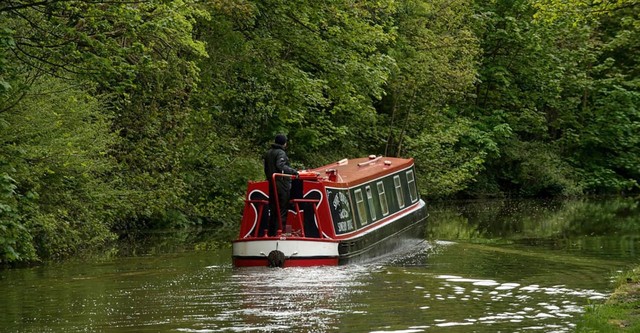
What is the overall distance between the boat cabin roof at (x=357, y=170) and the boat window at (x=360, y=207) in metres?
0.20

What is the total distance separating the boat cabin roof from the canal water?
171 centimetres

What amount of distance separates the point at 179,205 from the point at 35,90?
941 cm

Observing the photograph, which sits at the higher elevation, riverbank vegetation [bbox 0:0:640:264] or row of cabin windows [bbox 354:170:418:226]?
riverbank vegetation [bbox 0:0:640:264]

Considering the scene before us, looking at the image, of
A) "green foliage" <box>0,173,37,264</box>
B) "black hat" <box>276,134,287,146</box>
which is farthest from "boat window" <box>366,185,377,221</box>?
"green foliage" <box>0,173,37,264</box>

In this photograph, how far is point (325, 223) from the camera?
813 inches

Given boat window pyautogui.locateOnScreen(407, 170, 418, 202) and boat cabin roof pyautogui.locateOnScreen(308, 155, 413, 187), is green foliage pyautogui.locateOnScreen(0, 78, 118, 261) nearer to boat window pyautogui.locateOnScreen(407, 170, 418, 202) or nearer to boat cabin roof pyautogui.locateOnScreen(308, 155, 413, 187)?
boat cabin roof pyautogui.locateOnScreen(308, 155, 413, 187)

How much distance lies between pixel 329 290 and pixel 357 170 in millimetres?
8409

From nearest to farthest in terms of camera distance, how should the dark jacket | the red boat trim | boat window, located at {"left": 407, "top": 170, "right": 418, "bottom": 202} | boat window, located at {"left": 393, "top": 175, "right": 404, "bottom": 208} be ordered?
the red boat trim < the dark jacket < boat window, located at {"left": 393, "top": 175, "right": 404, "bottom": 208} < boat window, located at {"left": 407, "top": 170, "right": 418, "bottom": 202}

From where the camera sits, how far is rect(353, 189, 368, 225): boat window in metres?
22.5

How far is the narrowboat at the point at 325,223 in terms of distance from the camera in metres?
19.7

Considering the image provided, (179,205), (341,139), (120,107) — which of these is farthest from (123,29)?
(341,139)

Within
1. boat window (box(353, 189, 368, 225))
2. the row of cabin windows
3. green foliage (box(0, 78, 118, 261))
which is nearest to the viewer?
green foliage (box(0, 78, 118, 261))

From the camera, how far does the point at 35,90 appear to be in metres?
21.8

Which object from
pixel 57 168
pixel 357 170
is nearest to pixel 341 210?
pixel 357 170
